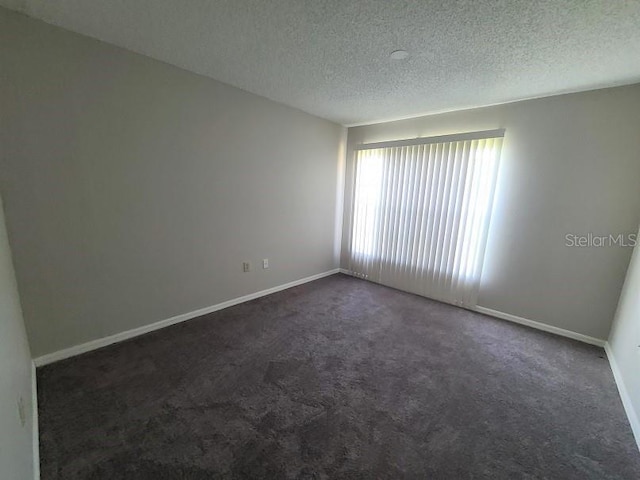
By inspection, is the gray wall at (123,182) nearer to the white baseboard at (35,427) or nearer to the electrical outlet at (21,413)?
the white baseboard at (35,427)

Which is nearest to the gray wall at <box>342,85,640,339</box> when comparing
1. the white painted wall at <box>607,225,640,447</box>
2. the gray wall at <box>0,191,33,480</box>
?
the white painted wall at <box>607,225,640,447</box>

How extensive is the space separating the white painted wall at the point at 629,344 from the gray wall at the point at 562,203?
0.16 meters

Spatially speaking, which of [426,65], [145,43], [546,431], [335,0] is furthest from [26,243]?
[546,431]

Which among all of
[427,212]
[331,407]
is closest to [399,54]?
[427,212]

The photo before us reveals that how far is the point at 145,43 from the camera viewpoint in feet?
6.56

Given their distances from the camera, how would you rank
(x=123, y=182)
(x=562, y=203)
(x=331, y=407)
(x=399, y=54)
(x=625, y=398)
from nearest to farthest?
(x=331, y=407) → (x=625, y=398) → (x=399, y=54) → (x=123, y=182) → (x=562, y=203)

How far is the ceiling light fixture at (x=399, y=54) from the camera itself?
1.92 metres

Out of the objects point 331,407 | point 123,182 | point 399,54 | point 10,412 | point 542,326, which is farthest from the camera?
point 542,326

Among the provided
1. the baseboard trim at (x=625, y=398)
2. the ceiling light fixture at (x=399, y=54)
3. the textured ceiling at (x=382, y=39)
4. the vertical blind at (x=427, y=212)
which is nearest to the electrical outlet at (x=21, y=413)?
the textured ceiling at (x=382, y=39)

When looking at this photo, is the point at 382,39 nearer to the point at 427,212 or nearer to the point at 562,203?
the point at 427,212

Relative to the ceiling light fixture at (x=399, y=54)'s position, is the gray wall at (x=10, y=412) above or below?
below

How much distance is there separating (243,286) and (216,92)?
2.10m

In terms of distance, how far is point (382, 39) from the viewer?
1.79 metres

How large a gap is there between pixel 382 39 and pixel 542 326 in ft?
10.4
